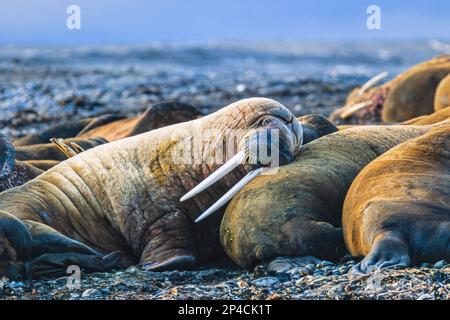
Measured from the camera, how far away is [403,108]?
1507 centimetres

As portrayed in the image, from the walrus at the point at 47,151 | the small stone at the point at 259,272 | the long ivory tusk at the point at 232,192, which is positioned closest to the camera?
the small stone at the point at 259,272

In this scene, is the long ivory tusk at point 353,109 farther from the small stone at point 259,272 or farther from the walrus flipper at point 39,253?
the small stone at point 259,272

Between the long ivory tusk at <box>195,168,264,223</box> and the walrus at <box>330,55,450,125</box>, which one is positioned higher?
the long ivory tusk at <box>195,168,264,223</box>

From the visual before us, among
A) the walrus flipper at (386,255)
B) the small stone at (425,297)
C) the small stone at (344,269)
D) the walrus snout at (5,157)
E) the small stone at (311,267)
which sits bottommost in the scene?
the small stone at (311,267)

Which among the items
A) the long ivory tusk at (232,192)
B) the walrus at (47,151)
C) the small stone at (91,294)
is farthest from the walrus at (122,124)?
the small stone at (91,294)

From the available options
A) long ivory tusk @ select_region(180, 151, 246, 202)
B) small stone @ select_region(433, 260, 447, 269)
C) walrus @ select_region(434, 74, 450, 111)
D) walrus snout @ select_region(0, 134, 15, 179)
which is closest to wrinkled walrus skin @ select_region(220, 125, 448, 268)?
long ivory tusk @ select_region(180, 151, 246, 202)

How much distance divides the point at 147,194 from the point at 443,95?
6.15m

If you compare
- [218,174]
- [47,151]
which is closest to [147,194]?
[218,174]

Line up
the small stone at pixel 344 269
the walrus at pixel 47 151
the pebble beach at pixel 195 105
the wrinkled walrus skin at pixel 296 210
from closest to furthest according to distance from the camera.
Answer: the pebble beach at pixel 195 105 < the small stone at pixel 344 269 < the wrinkled walrus skin at pixel 296 210 < the walrus at pixel 47 151

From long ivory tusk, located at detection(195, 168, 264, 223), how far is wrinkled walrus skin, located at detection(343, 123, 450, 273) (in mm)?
752

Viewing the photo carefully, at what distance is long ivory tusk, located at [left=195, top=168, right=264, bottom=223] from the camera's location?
7.64 metres

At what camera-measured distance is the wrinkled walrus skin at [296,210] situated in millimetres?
7176

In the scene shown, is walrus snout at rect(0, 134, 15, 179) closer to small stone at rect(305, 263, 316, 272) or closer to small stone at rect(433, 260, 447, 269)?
small stone at rect(305, 263, 316, 272)
